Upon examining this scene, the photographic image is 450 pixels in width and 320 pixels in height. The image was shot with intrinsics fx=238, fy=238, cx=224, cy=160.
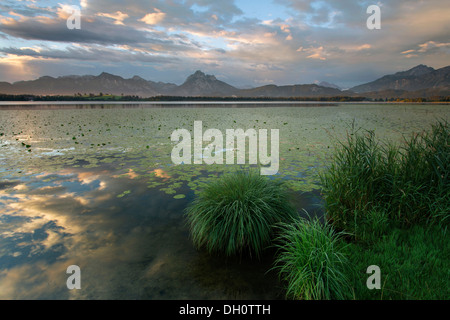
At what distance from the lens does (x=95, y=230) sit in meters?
4.62

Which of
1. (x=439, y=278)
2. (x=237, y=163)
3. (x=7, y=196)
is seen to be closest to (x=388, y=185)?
(x=439, y=278)

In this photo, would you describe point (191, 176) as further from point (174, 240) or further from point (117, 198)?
point (174, 240)

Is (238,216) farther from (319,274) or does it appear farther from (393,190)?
(393,190)

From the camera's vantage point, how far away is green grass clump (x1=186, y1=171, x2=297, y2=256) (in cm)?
381

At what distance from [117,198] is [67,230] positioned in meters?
1.60

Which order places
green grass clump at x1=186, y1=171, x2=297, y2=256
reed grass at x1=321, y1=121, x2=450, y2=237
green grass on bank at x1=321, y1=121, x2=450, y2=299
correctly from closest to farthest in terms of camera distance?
green grass on bank at x1=321, y1=121, x2=450, y2=299, green grass clump at x1=186, y1=171, x2=297, y2=256, reed grass at x1=321, y1=121, x2=450, y2=237

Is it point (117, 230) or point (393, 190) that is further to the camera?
point (117, 230)

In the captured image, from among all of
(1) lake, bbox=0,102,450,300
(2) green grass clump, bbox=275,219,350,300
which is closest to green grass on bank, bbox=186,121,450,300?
(2) green grass clump, bbox=275,219,350,300

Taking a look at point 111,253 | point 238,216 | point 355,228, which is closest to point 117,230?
point 111,253

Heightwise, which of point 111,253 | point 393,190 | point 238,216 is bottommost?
point 111,253

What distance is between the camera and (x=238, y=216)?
3.91 metres

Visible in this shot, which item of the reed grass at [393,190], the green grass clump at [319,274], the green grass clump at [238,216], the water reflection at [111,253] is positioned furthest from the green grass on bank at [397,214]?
the water reflection at [111,253]

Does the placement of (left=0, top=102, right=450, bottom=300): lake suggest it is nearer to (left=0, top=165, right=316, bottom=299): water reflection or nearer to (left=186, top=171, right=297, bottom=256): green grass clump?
(left=0, top=165, right=316, bottom=299): water reflection

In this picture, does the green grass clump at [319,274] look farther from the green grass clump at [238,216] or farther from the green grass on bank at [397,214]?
the green grass clump at [238,216]
